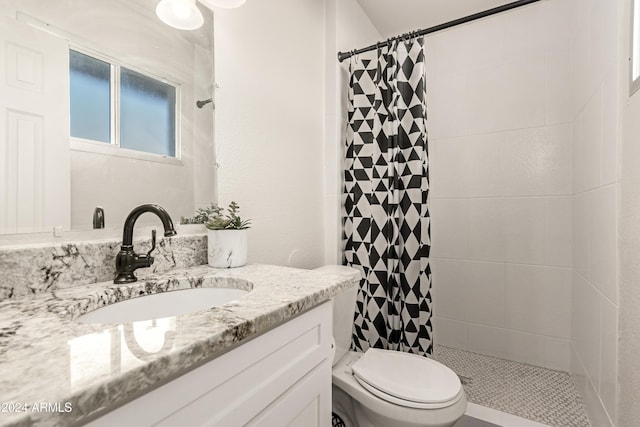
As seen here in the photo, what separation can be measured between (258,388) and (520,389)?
6.06 ft

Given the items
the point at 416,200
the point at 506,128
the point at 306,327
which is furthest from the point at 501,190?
the point at 306,327

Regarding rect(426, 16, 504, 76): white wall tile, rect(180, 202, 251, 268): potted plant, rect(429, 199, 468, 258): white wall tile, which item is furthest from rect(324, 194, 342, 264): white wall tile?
rect(426, 16, 504, 76): white wall tile

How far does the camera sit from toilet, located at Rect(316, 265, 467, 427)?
1090 mm

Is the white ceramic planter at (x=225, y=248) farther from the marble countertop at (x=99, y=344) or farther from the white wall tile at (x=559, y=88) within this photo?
the white wall tile at (x=559, y=88)

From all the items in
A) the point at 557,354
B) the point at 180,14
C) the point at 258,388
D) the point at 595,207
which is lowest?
the point at 557,354

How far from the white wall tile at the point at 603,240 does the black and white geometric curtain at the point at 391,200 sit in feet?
2.23

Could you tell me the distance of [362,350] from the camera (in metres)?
1.72

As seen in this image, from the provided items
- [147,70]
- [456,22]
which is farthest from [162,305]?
[456,22]

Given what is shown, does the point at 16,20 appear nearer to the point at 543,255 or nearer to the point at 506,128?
the point at 506,128

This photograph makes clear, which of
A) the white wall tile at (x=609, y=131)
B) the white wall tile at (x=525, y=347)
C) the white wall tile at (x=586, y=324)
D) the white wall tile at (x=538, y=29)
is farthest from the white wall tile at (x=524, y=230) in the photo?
the white wall tile at (x=538, y=29)

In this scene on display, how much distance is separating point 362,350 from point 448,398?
25.9 inches

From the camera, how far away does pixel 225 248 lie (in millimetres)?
1046

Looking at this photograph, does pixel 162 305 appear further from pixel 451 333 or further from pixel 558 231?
pixel 558 231

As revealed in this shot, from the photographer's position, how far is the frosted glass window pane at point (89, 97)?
0.82 metres
